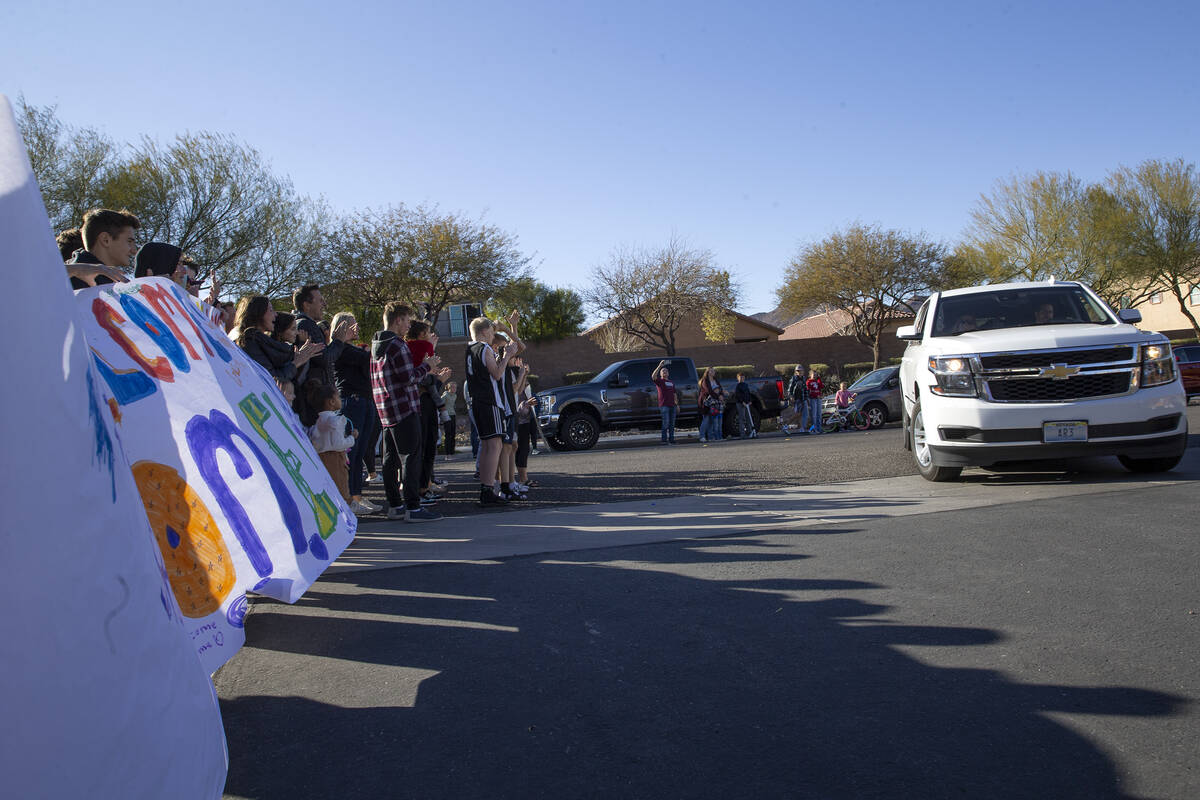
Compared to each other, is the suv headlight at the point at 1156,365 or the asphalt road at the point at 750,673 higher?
the suv headlight at the point at 1156,365

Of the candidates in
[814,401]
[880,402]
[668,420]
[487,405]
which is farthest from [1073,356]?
[880,402]

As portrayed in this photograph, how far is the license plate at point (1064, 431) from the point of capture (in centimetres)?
708

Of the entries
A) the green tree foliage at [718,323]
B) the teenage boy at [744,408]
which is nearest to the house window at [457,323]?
the green tree foliage at [718,323]

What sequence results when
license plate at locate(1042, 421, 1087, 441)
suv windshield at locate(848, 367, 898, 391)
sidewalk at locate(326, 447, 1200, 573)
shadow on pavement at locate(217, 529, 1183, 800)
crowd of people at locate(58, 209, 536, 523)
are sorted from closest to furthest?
shadow on pavement at locate(217, 529, 1183, 800)
sidewalk at locate(326, 447, 1200, 573)
crowd of people at locate(58, 209, 536, 523)
license plate at locate(1042, 421, 1087, 441)
suv windshield at locate(848, 367, 898, 391)

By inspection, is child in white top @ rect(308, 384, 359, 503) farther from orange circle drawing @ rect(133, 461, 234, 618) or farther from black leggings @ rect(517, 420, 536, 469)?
orange circle drawing @ rect(133, 461, 234, 618)

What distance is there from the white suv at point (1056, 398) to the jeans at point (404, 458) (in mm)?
4580

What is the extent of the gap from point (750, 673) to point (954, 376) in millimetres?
5113

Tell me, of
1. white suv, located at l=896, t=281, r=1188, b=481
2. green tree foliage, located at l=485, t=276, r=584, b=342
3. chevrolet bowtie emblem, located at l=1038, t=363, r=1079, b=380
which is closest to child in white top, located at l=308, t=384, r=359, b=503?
white suv, located at l=896, t=281, r=1188, b=481

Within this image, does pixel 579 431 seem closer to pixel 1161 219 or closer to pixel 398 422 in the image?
pixel 398 422

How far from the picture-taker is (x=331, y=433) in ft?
22.6

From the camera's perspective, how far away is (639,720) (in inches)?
115

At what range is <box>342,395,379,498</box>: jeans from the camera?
806 centimetres

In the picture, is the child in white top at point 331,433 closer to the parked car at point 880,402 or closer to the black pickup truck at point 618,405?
the black pickup truck at point 618,405

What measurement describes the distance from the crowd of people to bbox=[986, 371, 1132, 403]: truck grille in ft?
14.8
